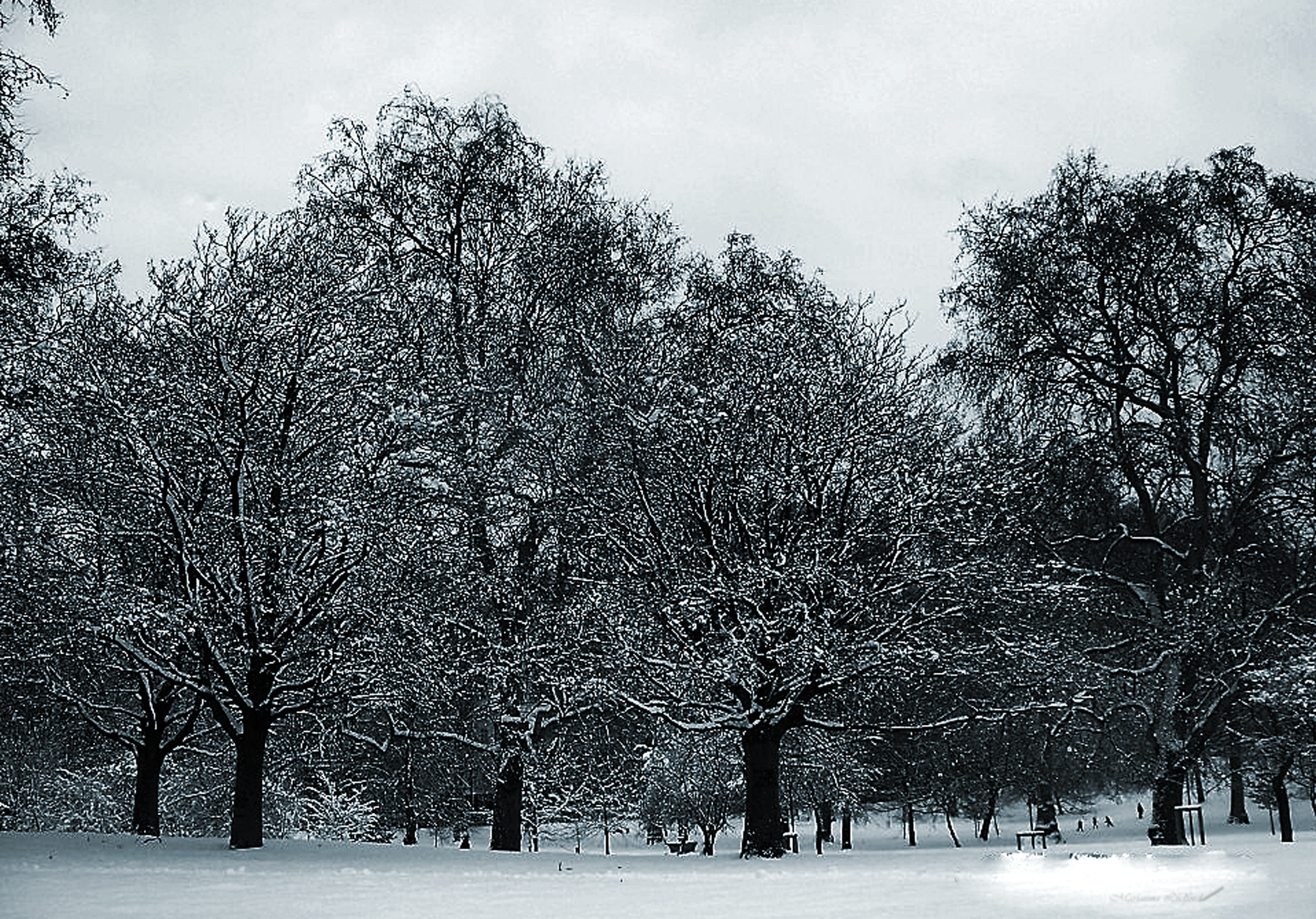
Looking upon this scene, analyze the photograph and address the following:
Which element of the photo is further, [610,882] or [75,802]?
[75,802]

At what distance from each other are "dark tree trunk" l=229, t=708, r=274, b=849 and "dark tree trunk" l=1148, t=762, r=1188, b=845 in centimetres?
1524

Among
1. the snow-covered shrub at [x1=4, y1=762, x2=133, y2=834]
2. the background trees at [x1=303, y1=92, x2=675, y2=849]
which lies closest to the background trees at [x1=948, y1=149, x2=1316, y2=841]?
the background trees at [x1=303, y1=92, x2=675, y2=849]

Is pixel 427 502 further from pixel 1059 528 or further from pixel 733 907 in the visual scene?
pixel 1059 528

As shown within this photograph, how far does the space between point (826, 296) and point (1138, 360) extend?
606 cm

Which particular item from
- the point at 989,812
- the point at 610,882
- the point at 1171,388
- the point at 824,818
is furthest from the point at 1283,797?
the point at 610,882

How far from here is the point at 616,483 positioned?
2055 centimetres

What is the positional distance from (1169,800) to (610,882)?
12202mm

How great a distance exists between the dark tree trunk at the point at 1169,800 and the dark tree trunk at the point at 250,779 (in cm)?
1524

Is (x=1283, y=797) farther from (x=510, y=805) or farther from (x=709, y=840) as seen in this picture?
(x=510, y=805)

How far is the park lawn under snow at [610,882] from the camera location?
1038 centimetres

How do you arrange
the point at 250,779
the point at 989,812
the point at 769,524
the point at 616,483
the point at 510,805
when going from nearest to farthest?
the point at 250,779, the point at 769,524, the point at 616,483, the point at 510,805, the point at 989,812

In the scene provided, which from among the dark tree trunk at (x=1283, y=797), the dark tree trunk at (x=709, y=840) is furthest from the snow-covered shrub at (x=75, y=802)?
the dark tree trunk at (x=1283, y=797)

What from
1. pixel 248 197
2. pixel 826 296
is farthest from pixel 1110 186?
pixel 248 197

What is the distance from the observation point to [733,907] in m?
10.9
